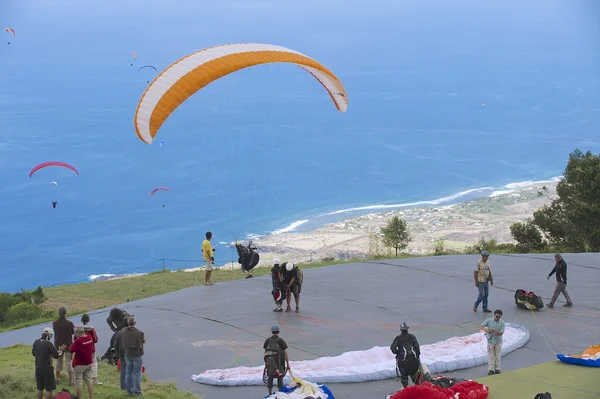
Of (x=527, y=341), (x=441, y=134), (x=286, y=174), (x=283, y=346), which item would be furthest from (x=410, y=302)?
(x=441, y=134)

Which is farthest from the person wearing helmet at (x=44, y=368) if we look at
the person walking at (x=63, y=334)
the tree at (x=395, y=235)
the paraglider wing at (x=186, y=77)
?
the tree at (x=395, y=235)

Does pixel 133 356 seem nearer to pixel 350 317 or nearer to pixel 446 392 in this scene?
pixel 446 392

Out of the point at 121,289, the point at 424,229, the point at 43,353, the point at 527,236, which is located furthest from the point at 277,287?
the point at 424,229

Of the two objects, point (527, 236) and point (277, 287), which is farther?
point (527, 236)

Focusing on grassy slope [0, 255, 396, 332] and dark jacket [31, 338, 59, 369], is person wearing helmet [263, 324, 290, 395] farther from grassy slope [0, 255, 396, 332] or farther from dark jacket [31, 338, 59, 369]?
grassy slope [0, 255, 396, 332]

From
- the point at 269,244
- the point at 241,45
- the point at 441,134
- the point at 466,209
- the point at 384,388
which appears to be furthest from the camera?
the point at 441,134

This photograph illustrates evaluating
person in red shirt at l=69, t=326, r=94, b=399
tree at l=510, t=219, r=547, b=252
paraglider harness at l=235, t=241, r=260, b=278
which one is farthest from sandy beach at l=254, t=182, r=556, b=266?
person in red shirt at l=69, t=326, r=94, b=399

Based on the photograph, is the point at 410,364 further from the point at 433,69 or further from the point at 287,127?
the point at 433,69
